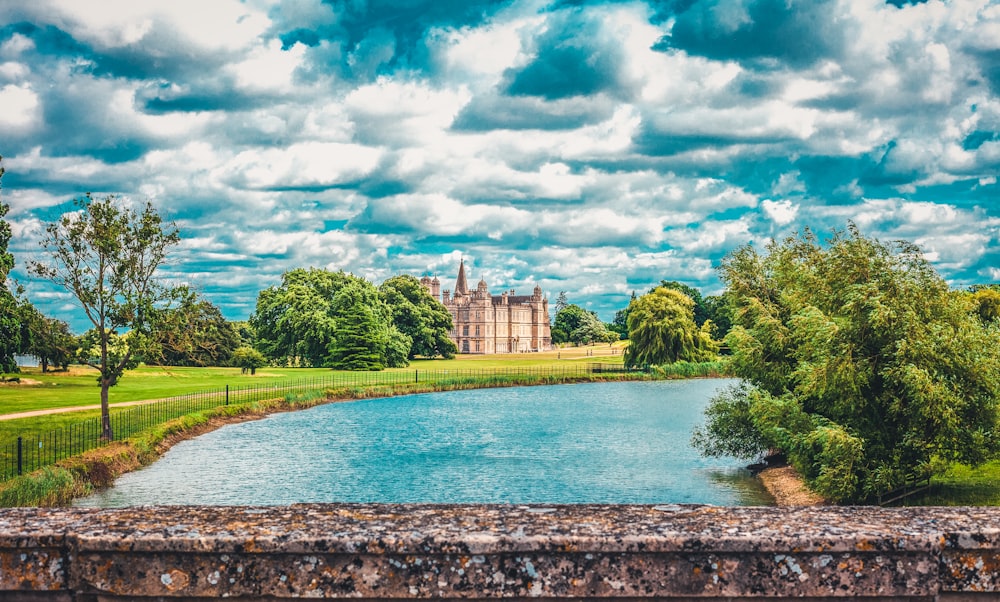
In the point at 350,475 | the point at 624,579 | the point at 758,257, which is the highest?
the point at 758,257

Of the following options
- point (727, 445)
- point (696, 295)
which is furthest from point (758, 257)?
point (696, 295)

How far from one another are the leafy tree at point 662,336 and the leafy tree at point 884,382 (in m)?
61.0

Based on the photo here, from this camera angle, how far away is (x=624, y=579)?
12.2 ft

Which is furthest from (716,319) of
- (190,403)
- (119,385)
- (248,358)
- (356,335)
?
(190,403)

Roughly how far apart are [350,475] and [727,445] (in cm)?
1466

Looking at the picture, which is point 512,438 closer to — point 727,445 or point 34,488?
→ point 727,445

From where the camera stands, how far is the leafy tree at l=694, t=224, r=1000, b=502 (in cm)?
2181

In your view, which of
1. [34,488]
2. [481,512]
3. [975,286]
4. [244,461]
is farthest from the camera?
[975,286]

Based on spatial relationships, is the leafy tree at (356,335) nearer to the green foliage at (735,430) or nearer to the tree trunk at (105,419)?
the tree trunk at (105,419)

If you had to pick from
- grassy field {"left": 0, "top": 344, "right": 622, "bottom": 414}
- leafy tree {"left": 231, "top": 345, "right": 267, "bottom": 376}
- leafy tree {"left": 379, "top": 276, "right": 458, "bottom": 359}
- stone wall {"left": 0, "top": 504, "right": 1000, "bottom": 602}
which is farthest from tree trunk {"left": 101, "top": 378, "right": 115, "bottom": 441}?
leafy tree {"left": 379, "top": 276, "right": 458, "bottom": 359}

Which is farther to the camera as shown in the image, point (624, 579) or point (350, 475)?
point (350, 475)

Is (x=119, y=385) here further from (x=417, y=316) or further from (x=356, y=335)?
(x=417, y=316)

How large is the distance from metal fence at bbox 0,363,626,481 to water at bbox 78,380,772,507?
2.19m

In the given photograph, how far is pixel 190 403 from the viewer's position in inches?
1908
